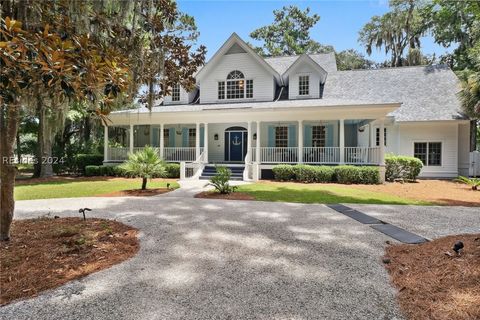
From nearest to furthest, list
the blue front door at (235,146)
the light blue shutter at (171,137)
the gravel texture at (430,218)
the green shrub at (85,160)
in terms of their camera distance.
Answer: the gravel texture at (430,218)
the green shrub at (85,160)
the blue front door at (235,146)
the light blue shutter at (171,137)

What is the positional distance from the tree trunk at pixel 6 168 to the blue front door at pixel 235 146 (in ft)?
47.6

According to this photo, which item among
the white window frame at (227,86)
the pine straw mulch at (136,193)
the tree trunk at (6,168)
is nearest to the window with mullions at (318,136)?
the white window frame at (227,86)

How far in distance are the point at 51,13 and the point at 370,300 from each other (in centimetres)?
611

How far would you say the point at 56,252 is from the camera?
4.05 metres

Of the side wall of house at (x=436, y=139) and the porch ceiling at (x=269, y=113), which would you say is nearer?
the porch ceiling at (x=269, y=113)

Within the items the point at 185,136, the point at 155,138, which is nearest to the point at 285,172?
the point at 185,136

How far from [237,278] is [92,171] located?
16.5 metres

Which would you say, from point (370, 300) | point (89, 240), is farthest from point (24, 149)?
point (370, 300)

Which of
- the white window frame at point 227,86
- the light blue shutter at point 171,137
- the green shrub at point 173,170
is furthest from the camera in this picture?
the light blue shutter at point 171,137

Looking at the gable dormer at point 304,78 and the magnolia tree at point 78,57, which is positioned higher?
the gable dormer at point 304,78

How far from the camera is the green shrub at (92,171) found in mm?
17141

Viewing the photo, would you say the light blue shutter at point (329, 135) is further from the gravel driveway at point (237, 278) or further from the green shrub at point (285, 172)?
the gravel driveway at point (237, 278)

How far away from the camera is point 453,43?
2692 cm

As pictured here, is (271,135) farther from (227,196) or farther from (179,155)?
(227,196)
